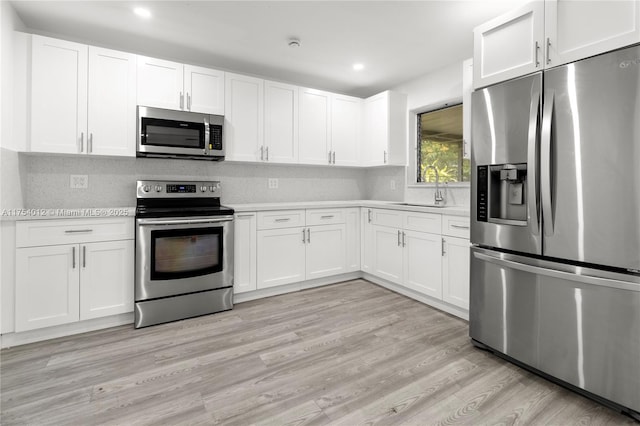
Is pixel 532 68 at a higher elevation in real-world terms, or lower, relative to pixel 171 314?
higher

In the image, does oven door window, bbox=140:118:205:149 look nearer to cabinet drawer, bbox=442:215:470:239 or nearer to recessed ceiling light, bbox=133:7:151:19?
recessed ceiling light, bbox=133:7:151:19

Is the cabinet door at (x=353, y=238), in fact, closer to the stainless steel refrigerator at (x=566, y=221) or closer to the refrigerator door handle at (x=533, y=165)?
the stainless steel refrigerator at (x=566, y=221)

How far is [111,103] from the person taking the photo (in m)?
2.81

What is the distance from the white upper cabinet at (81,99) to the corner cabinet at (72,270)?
27.5 inches

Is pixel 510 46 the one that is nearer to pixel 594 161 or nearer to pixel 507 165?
pixel 507 165

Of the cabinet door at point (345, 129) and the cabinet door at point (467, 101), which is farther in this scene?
the cabinet door at point (345, 129)

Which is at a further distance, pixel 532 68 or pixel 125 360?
pixel 125 360

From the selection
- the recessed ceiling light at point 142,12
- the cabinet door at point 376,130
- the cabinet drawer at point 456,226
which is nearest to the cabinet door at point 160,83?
the recessed ceiling light at point 142,12

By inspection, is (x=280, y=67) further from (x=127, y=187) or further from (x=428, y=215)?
(x=428, y=215)

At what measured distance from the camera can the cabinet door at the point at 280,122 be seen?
3.60 m

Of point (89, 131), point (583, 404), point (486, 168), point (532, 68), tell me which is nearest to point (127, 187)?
point (89, 131)

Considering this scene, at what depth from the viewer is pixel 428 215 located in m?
3.05

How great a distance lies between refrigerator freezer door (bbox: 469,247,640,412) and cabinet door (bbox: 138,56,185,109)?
9.65 feet

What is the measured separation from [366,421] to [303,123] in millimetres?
3111
